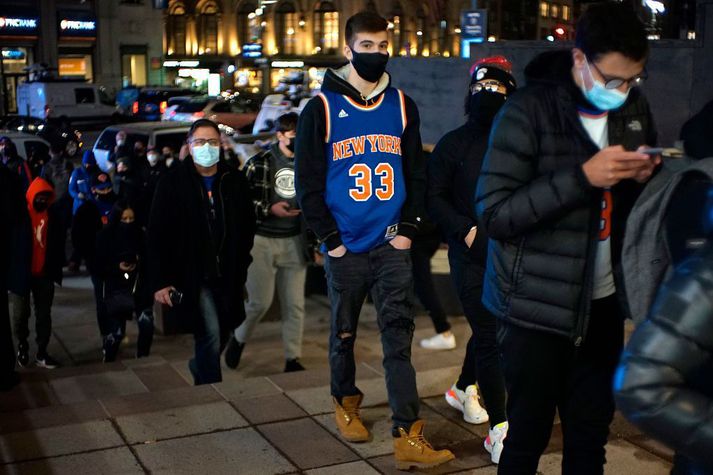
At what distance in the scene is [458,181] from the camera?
5176 millimetres

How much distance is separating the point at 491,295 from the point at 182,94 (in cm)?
3512

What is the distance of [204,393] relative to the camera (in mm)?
6203

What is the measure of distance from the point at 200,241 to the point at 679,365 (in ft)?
16.1

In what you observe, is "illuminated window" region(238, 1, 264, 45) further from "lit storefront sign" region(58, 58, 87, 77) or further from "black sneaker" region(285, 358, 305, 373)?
"black sneaker" region(285, 358, 305, 373)

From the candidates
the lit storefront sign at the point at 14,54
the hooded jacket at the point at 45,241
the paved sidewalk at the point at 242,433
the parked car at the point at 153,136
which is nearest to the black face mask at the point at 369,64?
the paved sidewalk at the point at 242,433

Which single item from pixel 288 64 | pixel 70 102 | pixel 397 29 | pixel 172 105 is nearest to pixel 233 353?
pixel 172 105

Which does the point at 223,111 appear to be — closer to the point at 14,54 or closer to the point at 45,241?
the point at 45,241

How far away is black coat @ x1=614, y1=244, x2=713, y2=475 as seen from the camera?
1.94 metres

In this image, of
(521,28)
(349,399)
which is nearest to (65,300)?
(349,399)

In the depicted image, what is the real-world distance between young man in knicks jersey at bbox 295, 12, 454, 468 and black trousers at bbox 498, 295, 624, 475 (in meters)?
1.35

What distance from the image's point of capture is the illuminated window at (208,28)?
67.1 metres

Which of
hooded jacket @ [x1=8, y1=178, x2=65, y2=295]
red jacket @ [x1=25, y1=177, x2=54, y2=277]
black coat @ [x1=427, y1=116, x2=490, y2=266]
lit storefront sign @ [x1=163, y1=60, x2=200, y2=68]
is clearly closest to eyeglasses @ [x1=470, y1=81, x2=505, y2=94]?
black coat @ [x1=427, y1=116, x2=490, y2=266]

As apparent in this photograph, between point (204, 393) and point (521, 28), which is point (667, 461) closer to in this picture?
point (204, 393)

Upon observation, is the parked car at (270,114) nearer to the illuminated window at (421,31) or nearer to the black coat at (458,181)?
the black coat at (458,181)
